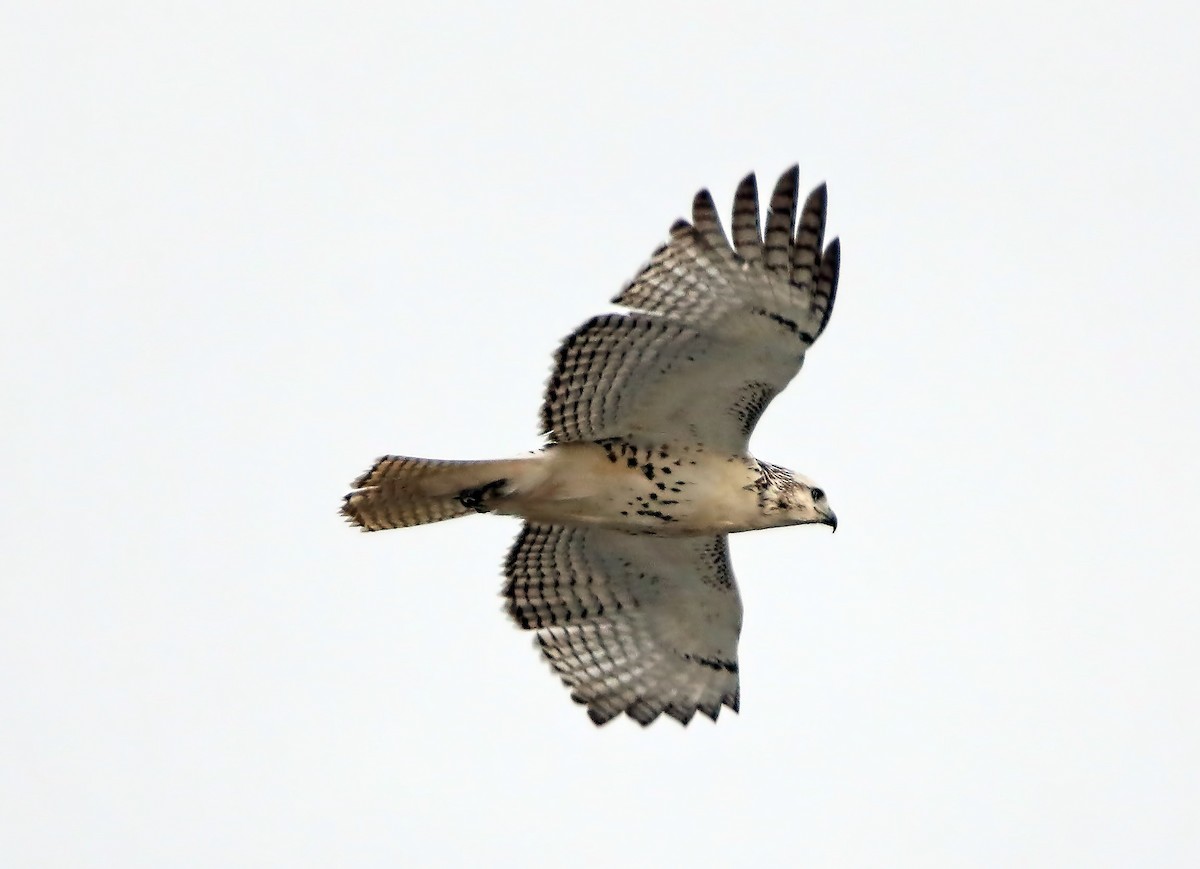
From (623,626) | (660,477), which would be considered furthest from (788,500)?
(623,626)

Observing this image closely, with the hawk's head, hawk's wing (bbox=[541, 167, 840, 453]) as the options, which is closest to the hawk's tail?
hawk's wing (bbox=[541, 167, 840, 453])

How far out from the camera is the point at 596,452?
12688mm

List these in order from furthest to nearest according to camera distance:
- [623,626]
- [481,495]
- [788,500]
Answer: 1. [623,626]
2. [481,495]
3. [788,500]

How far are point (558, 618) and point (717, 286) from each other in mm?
3093

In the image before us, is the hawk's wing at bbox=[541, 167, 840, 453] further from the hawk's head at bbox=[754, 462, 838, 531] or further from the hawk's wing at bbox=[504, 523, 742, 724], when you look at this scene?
the hawk's wing at bbox=[504, 523, 742, 724]

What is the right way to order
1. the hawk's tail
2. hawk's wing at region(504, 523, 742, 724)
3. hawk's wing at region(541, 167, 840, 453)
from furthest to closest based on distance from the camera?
hawk's wing at region(504, 523, 742, 724), the hawk's tail, hawk's wing at region(541, 167, 840, 453)

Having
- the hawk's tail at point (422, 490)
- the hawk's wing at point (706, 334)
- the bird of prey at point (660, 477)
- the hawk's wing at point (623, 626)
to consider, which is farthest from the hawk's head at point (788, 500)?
the hawk's tail at point (422, 490)

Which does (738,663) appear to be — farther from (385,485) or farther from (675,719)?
(385,485)

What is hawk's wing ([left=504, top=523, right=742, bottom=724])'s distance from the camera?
13.6 metres

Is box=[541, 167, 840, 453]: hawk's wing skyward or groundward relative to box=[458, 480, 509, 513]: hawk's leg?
skyward

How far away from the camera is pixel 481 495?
12734 mm

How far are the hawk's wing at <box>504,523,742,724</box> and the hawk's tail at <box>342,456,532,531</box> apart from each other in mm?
940

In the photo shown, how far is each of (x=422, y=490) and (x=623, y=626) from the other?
1995 millimetres

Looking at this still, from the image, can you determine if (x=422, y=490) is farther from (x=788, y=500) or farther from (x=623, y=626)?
(x=788, y=500)
